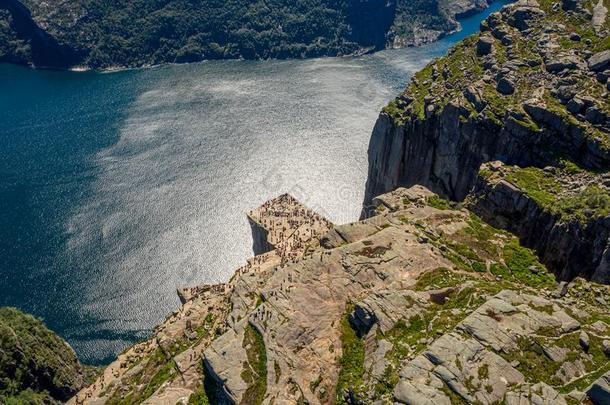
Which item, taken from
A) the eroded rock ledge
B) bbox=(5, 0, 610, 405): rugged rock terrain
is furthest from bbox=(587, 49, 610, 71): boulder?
the eroded rock ledge

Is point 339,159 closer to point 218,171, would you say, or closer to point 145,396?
point 218,171

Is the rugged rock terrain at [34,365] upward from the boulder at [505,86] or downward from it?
downward

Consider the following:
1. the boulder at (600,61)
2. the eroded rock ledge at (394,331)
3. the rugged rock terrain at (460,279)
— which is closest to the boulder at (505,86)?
the rugged rock terrain at (460,279)

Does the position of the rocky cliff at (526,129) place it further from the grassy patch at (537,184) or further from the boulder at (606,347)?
the boulder at (606,347)

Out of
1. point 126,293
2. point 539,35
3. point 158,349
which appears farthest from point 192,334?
point 539,35

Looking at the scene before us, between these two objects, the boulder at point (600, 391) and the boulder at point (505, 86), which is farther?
the boulder at point (505, 86)

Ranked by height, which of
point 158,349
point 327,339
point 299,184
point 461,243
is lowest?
point 299,184

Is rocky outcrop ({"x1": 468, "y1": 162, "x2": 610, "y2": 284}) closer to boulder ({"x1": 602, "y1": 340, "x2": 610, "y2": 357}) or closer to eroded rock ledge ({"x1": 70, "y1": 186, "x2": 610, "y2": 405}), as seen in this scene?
eroded rock ledge ({"x1": 70, "y1": 186, "x2": 610, "y2": 405})
